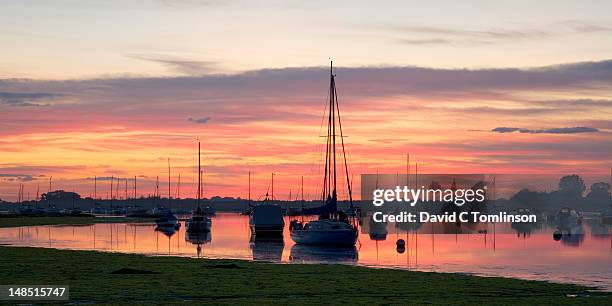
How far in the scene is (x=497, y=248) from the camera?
375 ft

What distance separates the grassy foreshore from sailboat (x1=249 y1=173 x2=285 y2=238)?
6630 centimetres

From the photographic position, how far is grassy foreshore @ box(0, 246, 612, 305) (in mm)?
40531

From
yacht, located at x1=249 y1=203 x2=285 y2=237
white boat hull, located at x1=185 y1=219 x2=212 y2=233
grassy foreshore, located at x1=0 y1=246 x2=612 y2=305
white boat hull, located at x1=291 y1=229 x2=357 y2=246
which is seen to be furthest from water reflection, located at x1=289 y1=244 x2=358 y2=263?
white boat hull, located at x1=185 y1=219 x2=212 y2=233

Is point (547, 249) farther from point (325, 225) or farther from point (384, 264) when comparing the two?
point (384, 264)

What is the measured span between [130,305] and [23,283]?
11069 mm

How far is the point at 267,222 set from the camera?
133m

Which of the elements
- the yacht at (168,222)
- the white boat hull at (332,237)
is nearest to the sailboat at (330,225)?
the white boat hull at (332,237)

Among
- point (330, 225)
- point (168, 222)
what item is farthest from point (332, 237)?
point (168, 222)

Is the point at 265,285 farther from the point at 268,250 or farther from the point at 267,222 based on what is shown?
the point at 267,222

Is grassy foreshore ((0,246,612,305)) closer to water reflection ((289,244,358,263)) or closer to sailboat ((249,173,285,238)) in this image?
water reflection ((289,244,358,263))

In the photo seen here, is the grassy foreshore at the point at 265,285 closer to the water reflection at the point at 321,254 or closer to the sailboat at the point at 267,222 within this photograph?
the water reflection at the point at 321,254

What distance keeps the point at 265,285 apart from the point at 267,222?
8570cm

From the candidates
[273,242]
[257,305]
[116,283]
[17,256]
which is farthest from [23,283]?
[273,242]

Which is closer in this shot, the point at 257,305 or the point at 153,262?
the point at 257,305
